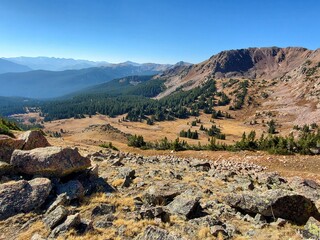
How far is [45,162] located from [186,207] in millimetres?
10574

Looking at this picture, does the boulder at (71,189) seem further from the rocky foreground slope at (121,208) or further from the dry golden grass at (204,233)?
the dry golden grass at (204,233)

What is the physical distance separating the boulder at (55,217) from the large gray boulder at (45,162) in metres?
4.31

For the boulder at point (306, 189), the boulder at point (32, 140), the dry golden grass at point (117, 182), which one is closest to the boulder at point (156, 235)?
the dry golden grass at point (117, 182)

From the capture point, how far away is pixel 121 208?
18109 mm

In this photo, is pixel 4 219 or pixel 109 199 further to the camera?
pixel 109 199

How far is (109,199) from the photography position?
63.7ft

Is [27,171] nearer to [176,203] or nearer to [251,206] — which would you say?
[176,203]

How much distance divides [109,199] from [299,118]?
7466 inches

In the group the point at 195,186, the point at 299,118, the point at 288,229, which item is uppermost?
the point at 288,229

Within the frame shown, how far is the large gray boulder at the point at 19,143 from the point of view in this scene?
→ 22.3 meters

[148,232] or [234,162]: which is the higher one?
[148,232]

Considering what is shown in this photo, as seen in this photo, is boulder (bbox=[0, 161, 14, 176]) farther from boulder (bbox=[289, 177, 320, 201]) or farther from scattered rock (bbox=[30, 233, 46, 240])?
boulder (bbox=[289, 177, 320, 201])

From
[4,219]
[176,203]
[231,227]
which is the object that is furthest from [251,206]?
[4,219]

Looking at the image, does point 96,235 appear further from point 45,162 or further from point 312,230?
point 312,230
